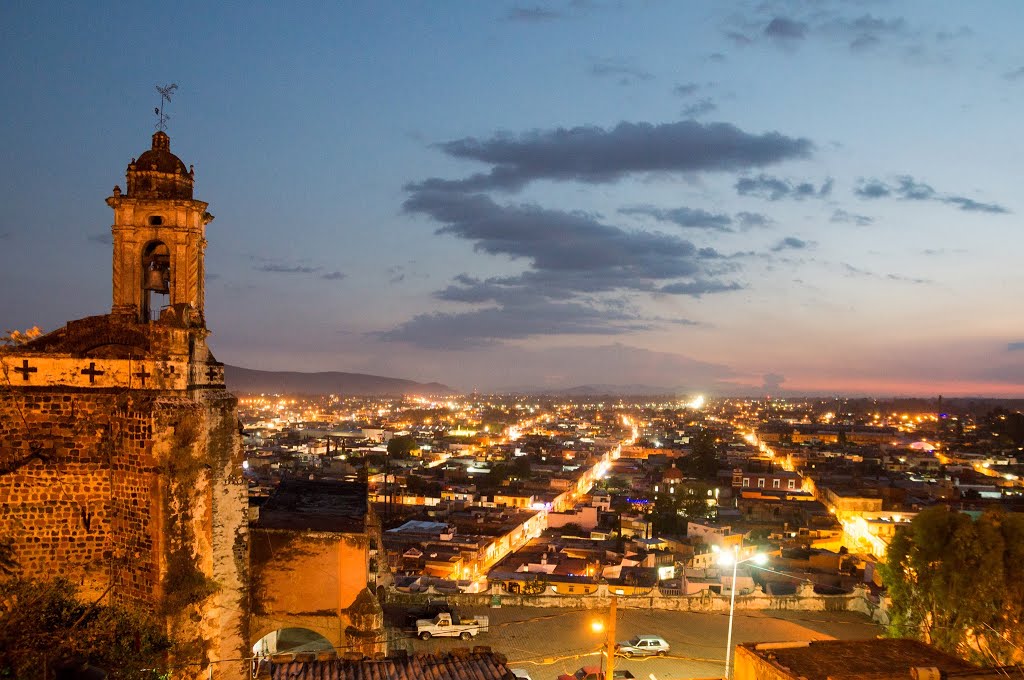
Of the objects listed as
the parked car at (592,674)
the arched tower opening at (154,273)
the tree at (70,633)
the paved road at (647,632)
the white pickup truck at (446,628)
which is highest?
the arched tower opening at (154,273)

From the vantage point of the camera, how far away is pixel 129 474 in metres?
7.38

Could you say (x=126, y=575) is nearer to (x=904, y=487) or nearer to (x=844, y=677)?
(x=844, y=677)

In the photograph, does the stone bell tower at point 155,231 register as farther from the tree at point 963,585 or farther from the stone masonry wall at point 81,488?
Result: the tree at point 963,585

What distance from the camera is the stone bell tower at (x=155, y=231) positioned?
28.2 feet

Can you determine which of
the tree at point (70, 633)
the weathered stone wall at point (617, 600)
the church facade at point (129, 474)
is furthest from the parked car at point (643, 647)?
the tree at point (70, 633)

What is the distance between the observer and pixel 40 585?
6762 mm

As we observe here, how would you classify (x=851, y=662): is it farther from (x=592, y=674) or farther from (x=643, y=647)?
(x=643, y=647)

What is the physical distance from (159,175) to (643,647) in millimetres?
10909

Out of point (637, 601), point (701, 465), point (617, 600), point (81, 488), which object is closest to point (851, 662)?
point (617, 600)

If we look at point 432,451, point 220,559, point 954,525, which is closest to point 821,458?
point 432,451

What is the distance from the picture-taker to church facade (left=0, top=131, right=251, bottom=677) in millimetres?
7281

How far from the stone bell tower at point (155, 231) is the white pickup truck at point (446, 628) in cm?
780

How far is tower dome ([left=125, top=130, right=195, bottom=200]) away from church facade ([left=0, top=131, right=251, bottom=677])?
1.63 m

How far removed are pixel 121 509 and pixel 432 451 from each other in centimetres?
5906
